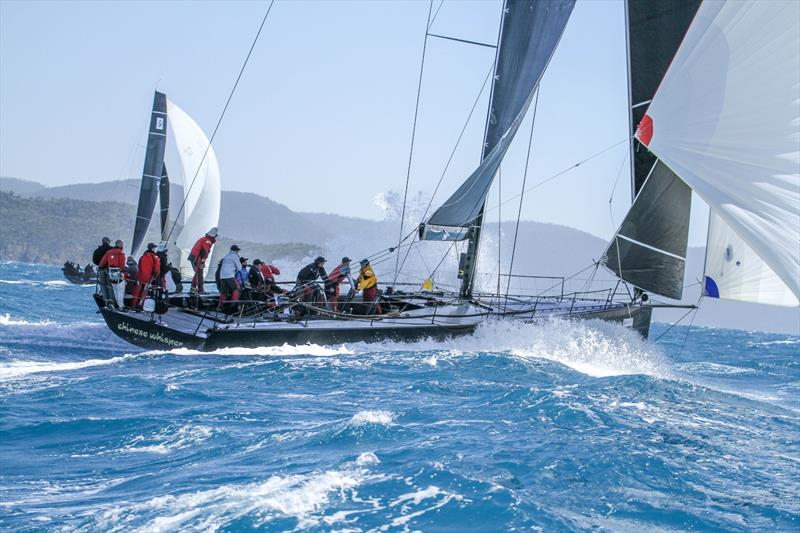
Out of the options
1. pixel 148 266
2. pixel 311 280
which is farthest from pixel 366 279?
pixel 148 266

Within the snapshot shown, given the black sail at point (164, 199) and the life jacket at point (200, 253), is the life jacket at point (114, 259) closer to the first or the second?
the life jacket at point (200, 253)

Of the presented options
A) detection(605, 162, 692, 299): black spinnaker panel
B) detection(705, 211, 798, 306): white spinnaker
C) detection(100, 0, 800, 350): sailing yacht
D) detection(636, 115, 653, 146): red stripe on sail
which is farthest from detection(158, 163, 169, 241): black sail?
detection(636, 115, 653, 146): red stripe on sail

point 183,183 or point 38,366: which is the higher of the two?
point 183,183

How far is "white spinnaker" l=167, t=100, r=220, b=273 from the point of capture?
92.9 feet

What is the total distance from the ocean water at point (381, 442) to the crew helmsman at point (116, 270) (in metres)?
1.04

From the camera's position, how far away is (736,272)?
14.5 meters

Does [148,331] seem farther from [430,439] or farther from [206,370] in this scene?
[430,439]

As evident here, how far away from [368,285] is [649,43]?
715cm

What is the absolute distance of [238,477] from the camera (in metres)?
8.04

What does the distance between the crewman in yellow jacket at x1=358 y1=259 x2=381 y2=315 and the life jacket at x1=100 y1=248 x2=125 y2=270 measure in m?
4.66

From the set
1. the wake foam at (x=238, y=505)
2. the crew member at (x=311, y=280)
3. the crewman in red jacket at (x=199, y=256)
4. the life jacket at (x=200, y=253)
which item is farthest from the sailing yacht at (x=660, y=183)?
the wake foam at (x=238, y=505)

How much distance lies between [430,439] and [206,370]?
5.61m

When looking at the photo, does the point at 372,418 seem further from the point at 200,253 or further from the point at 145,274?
the point at 200,253

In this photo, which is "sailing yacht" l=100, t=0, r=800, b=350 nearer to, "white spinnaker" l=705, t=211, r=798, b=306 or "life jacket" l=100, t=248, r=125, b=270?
"white spinnaker" l=705, t=211, r=798, b=306
